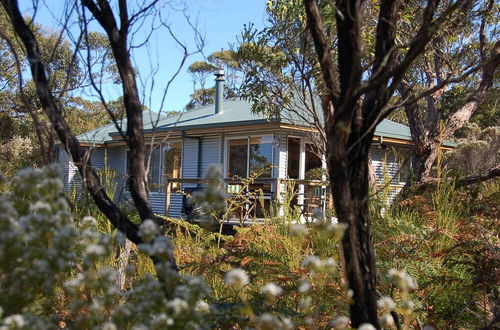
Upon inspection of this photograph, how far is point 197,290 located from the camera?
159 cm

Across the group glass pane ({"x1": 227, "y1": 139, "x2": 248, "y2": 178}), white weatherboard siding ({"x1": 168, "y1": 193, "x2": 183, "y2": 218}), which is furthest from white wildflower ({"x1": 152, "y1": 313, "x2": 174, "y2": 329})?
white weatherboard siding ({"x1": 168, "y1": 193, "x2": 183, "y2": 218})

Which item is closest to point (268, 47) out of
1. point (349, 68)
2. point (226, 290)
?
point (226, 290)

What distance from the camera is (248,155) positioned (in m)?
15.3

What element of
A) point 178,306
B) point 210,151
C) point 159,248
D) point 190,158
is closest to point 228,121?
point 210,151

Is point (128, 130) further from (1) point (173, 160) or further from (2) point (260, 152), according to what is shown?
(1) point (173, 160)

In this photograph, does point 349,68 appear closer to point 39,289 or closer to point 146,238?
point 146,238

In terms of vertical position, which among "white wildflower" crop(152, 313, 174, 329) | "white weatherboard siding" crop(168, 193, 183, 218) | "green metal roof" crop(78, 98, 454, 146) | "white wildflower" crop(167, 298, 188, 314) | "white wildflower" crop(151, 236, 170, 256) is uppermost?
"green metal roof" crop(78, 98, 454, 146)

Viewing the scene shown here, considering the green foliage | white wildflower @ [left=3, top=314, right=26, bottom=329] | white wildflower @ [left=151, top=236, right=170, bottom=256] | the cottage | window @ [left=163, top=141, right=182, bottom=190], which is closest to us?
white wildflower @ [left=3, top=314, right=26, bottom=329]

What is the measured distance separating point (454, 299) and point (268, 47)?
4.50m

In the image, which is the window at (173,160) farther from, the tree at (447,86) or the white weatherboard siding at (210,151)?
the tree at (447,86)

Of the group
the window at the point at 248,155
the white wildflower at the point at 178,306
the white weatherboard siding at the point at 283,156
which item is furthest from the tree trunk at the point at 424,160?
the white wildflower at the point at 178,306

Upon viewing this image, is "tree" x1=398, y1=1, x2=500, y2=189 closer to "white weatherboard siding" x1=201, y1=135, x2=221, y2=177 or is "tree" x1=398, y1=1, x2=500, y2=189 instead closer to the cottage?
the cottage

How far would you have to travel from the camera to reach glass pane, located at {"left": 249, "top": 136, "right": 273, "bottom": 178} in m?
14.8

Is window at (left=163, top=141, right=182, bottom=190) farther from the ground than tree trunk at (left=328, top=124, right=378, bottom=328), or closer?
farther from the ground
